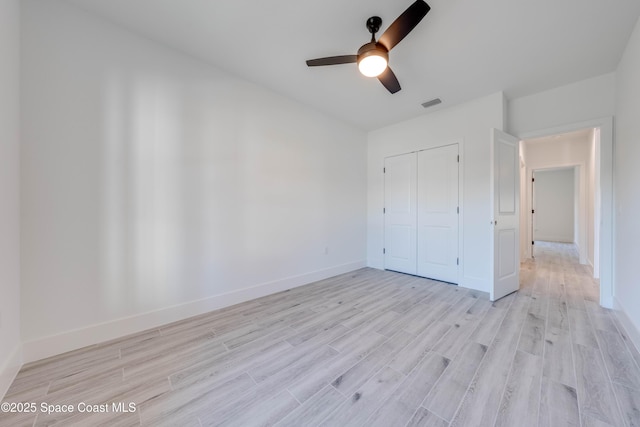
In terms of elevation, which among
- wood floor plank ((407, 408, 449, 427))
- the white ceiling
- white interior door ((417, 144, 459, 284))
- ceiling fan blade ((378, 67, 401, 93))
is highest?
the white ceiling

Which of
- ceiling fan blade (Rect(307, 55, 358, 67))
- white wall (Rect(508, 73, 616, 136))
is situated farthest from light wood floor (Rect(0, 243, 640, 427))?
ceiling fan blade (Rect(307, 55, 358, 67))

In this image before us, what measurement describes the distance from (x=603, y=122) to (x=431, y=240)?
7.65ft

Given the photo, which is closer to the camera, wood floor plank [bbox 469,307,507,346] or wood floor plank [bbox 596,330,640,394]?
wood floor plank [bbox 596,330,640,394]

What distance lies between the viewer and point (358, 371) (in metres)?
1.65

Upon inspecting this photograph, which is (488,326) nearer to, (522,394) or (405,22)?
(522,394)

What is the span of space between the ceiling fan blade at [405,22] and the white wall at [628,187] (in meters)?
2.00

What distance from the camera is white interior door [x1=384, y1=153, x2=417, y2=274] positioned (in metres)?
4.05

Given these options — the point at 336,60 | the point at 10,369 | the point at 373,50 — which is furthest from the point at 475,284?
the point at 10,369

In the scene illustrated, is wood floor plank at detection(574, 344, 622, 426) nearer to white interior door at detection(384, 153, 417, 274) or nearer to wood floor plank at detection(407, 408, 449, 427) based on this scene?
wood floor plank at detection(407, 408, 449, 427)

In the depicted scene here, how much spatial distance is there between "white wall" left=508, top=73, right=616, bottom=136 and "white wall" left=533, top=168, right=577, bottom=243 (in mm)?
6544

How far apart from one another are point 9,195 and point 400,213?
435cm

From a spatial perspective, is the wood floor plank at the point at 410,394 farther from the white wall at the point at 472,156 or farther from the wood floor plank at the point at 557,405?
the white wall at the point at 472,156

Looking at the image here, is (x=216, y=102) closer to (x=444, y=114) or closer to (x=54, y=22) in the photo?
(x=54, y=22)

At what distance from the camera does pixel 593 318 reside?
2.42m
